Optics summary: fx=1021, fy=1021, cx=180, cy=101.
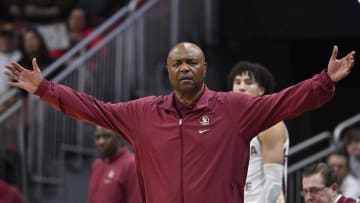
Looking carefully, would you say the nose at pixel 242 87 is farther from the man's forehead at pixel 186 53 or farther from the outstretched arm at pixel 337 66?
the outstretched arm at pixel 337 66

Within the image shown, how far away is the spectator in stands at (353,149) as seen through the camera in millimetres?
11279

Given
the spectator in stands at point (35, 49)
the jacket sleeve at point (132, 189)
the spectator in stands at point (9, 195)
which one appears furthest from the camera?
the spectator in stands at point (35, 49)

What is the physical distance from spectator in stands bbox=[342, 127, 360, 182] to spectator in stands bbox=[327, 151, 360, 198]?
24cm

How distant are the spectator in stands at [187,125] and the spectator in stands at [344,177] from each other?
4.66 meters

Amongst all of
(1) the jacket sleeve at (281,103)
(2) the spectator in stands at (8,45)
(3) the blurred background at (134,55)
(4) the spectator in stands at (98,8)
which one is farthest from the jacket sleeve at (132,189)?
(4) the spectator in stands at (98,8)

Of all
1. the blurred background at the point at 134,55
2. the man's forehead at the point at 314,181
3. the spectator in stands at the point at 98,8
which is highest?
the spectator in stands at the point at 98,8

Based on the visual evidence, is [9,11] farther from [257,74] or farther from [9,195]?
[257,74]

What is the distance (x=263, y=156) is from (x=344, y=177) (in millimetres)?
3830

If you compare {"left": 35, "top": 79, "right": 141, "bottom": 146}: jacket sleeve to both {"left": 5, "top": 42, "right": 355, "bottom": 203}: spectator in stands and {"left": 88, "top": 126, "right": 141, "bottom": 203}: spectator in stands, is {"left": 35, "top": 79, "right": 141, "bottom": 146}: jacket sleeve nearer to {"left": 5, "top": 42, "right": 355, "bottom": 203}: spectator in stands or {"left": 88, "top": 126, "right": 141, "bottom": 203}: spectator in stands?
{"left": 5, "top": 42, "right": 355, "bottom": 203}: spectator in stands

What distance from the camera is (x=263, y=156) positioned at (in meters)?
7.43

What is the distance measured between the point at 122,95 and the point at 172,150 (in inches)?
238

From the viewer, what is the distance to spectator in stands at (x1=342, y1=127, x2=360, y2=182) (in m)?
11.3

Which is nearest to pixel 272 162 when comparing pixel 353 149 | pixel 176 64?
pixel 176 64

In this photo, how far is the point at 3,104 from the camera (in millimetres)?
12133
